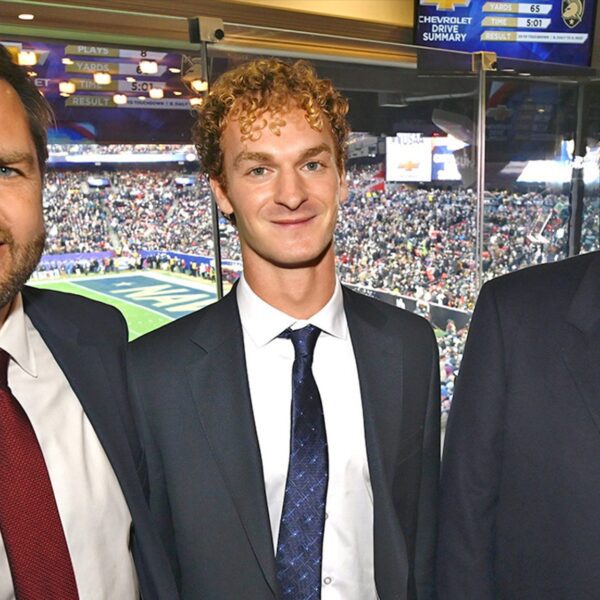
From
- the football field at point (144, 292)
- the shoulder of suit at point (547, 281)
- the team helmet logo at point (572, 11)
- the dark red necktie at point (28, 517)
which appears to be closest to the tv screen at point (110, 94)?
the football field at point (144, 292)

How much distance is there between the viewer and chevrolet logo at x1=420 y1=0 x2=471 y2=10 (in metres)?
4.32

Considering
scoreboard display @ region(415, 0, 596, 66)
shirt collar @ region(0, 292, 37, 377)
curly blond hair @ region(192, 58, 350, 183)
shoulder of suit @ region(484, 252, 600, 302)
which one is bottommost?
shirt collar @ region(0, 292, 37, 377)

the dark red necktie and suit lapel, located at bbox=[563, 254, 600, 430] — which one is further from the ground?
suit lapel, located at bbox=[563, 254, 600, 430]

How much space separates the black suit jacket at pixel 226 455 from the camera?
5.32 feet

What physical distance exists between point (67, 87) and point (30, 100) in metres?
1.35

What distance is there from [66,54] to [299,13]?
172cm

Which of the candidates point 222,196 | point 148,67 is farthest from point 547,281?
point 148,67

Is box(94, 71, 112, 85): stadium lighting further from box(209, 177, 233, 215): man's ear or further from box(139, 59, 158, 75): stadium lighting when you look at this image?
box(209, 177, 233, 215): man's ear

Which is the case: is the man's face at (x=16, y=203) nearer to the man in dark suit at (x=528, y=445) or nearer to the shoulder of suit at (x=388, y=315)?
the shoulder of suit at (x=388, y=315)

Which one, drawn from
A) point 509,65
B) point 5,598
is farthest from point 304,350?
point 509,65

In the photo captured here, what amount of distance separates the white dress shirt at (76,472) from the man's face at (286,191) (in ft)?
1.75

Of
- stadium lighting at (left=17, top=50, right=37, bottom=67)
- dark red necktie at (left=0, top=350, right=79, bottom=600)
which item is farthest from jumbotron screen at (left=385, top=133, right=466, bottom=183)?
dark red necktie at (left=0, top=350, right=79, bottom=600)

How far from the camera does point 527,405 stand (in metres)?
1.58

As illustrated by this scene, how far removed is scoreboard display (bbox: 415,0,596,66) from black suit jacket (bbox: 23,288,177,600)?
10.8 ft
